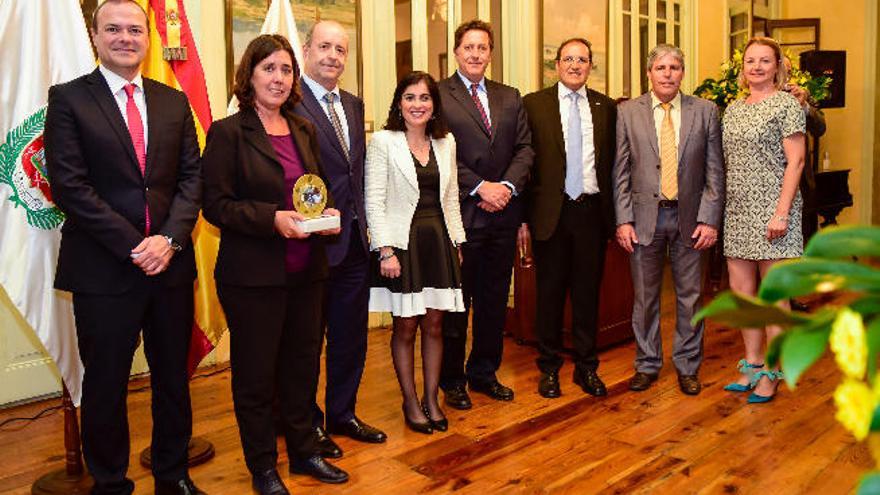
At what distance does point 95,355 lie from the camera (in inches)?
95.1

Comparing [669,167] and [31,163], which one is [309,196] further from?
[669,167]

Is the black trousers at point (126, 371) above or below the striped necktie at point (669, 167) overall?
below

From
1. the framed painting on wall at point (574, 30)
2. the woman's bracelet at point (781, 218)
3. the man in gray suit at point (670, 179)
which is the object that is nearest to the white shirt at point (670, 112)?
the man in gray suit at point (670, 179)

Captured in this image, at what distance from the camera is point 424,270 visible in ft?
10.6

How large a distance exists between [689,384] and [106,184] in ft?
9.08

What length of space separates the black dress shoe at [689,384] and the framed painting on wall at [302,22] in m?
2.60

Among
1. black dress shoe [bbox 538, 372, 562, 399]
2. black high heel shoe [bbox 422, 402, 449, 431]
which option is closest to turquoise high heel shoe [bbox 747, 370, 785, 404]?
black dress shoe [bbox 538, 372, 562, 399]

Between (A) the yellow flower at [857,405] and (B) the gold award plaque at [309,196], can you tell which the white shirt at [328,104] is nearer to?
(B) the gold award plaque at [309,196]

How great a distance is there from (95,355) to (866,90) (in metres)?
8.53

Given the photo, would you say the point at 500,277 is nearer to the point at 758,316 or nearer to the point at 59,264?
the point at 59,264

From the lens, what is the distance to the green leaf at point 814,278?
2.24 ft

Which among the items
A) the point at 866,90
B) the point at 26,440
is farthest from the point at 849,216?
the point at 26,440

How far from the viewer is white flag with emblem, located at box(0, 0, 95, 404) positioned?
263cm

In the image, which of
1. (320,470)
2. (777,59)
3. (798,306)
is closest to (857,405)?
(320,470)
